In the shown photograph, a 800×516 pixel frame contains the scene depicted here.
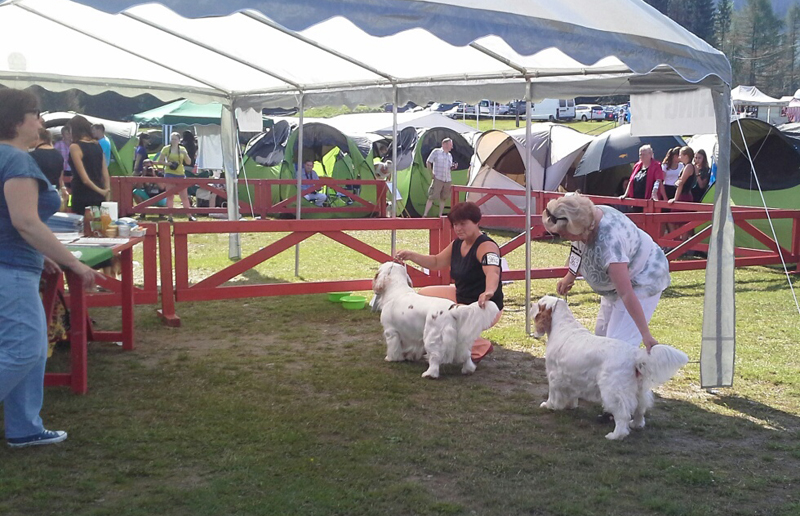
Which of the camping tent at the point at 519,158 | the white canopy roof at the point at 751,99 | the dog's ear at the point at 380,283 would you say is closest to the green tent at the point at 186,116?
the camping tent at the point at 519,158

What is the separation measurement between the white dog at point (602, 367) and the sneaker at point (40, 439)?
2.86 meters

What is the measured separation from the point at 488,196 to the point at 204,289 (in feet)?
28.4

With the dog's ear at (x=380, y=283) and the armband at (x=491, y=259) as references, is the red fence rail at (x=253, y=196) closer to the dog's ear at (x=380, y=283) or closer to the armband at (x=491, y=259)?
the dog's ear at (x=380, y=283)

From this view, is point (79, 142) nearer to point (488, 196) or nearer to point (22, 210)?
point (22, 210)

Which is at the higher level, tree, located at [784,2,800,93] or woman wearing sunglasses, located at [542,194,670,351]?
tree, located at [784,2,800,93]

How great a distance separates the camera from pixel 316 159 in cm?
1939

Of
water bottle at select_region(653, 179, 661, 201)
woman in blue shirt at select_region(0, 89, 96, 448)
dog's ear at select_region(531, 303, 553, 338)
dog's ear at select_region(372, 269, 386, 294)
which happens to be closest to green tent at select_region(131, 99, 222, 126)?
water bottle at select_region(653, 179, 661, 201)

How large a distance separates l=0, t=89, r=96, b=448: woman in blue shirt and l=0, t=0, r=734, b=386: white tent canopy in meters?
0.69

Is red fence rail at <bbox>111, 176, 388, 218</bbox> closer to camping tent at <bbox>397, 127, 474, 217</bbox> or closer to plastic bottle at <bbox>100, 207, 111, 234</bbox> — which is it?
camping tent at <bbox>397, 127, 474, 217</bbox>

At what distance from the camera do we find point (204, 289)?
295 inches

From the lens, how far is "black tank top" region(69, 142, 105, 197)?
8.54 metres

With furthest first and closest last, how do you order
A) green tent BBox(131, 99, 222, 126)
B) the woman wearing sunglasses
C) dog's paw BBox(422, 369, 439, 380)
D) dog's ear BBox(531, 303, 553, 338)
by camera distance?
green tent BBox(131, 99, 222, 126)
dog's paw BBox(422, 369, 439, 380)
dog's ear BBox(531, 303, 553, 338)
the woman wearing sunglasses

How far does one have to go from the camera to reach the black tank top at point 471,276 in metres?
6.16

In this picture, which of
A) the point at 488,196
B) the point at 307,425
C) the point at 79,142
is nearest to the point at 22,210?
the point at 307,425
